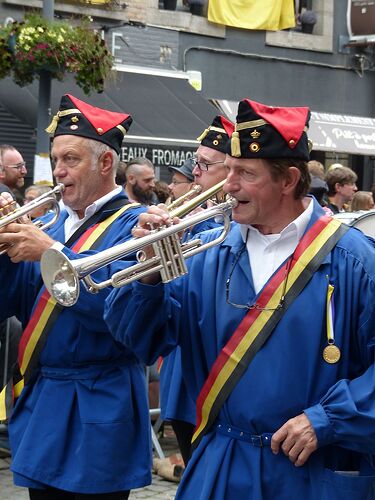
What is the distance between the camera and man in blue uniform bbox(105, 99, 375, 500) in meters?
3.25

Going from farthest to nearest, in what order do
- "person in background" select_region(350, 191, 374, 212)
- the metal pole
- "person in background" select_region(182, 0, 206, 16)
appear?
"person in background" select_region(182, 0, 206, 16), the metal pole, "person in background" select_region(350, 191, 374, 212)

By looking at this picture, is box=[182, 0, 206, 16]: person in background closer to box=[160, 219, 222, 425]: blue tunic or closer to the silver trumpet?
box=[160, 219, 222, 425]: blue tunic

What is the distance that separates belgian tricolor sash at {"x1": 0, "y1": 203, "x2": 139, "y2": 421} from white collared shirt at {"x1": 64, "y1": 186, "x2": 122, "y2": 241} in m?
0.06

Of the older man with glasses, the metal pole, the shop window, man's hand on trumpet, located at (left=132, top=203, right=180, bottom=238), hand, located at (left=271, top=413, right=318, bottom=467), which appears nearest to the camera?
hand, located at (left=271, top=413, right=318, bottom=467)

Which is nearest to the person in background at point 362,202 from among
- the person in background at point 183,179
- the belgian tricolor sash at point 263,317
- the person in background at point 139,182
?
the person in background at point 139,182

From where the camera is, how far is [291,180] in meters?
3.48

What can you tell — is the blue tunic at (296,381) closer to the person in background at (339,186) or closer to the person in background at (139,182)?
the person in background at (139,182)

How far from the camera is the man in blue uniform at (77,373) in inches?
165

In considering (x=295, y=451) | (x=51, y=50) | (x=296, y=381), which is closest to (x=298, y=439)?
(x=295, y=451)

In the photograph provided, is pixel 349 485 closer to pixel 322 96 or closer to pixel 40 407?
pixel 40 407

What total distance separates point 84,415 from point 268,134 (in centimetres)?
147

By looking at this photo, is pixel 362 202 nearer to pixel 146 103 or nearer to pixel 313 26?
pixel 146 103

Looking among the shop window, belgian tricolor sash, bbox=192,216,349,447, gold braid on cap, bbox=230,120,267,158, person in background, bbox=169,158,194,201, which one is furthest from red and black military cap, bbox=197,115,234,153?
the shop window

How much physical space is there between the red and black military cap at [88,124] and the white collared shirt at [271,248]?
1285mm
